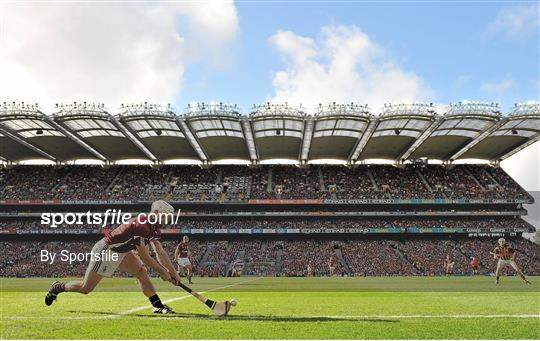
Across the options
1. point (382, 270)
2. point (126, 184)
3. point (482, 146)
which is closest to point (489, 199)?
point (482, 146)

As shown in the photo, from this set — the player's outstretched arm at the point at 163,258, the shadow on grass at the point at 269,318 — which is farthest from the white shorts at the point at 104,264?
the shadow on grass at the point at 269,318

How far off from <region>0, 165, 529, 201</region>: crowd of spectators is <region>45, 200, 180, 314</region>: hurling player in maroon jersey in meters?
50.0

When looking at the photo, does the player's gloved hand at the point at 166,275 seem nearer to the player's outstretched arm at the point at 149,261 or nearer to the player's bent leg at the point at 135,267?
the player's outstretched arm at the point at 149,261

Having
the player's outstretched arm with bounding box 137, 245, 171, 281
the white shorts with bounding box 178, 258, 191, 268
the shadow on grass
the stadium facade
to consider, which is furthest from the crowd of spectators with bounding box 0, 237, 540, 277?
the player's outstretched arm with bounding box 137, 245, 171, 281

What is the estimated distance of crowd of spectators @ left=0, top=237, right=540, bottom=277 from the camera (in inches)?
1821

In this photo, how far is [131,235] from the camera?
24.9 ft

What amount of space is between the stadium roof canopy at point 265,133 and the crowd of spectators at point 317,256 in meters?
10.7

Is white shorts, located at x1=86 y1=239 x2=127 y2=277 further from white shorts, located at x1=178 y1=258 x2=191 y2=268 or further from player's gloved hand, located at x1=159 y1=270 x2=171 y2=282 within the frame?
white shorts, located at x1=178 y1=258 x2=191 y2=268

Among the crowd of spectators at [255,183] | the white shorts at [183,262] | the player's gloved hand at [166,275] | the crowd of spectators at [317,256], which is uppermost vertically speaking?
the crowd of spectators at [255,183]

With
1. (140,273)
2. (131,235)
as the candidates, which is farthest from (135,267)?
(131,235)

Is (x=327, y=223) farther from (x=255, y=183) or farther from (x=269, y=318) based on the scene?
(x=269, y=318)

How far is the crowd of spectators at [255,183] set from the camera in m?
58.5

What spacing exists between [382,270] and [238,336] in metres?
42.3

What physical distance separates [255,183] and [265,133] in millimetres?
10270
